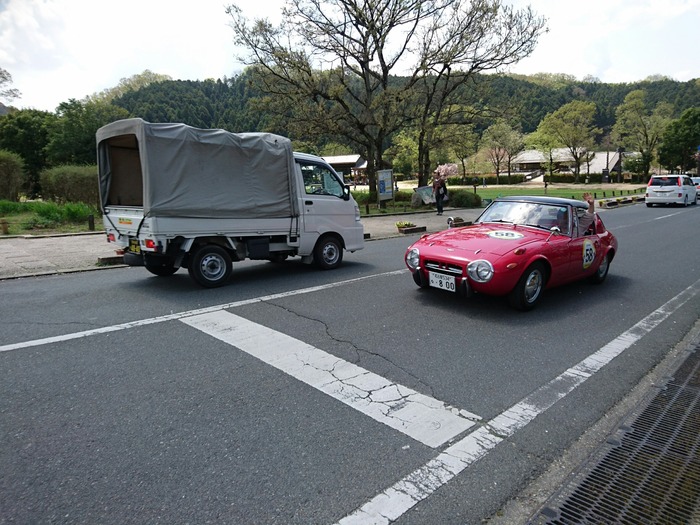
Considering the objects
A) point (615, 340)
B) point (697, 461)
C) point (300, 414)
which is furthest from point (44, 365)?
point (615, 340)

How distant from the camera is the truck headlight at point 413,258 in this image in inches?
245

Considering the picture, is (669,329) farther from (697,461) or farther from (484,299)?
(697,461)

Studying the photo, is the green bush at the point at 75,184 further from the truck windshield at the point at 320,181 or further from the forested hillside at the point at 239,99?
the forested hillside at the point at 239,99

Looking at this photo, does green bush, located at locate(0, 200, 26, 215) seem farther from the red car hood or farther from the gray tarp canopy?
the red car hood

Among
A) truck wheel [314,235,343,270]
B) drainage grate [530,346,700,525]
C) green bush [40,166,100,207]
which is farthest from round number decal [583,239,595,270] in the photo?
green bush [40,166,100,207]

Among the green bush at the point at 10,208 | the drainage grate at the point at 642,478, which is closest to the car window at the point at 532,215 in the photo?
the drainage grate at the point at 642,478

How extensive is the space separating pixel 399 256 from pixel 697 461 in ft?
26.1

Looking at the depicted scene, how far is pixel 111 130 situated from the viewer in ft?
24.0

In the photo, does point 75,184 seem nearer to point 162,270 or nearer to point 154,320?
point 162,270

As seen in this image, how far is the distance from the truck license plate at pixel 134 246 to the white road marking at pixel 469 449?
610 centimetres

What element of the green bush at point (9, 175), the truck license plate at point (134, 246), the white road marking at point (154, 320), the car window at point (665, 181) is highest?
the green bush at point (9, 175)

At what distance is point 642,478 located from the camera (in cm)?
265

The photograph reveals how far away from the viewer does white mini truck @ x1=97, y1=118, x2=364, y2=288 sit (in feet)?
22.3

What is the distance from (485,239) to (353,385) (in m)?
3.27
